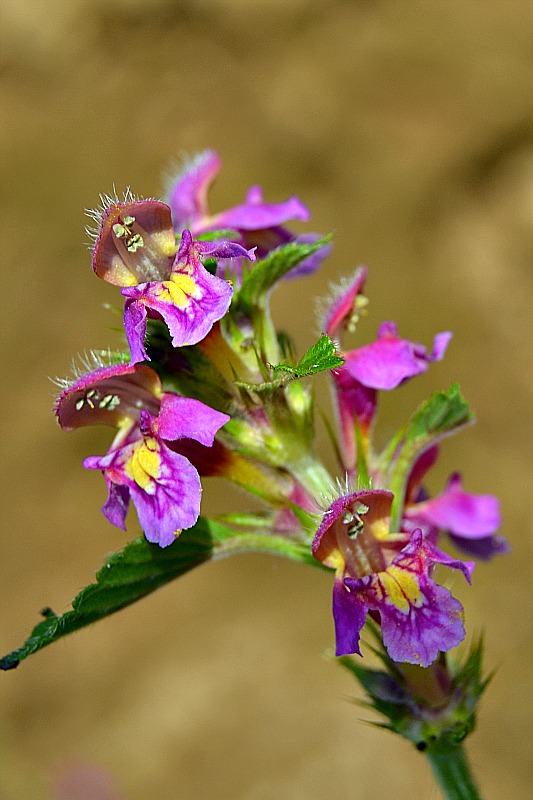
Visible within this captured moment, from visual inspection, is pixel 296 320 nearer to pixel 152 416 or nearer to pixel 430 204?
pixel 430 204

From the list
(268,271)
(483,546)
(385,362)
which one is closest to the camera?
Result: (268,271)

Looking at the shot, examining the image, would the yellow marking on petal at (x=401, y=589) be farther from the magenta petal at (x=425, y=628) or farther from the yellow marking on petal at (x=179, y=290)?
the yellow marking on petal at (x=179, y=290)

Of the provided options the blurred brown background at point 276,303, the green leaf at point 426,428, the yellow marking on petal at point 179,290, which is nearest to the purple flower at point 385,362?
the green leaf at point 426,428

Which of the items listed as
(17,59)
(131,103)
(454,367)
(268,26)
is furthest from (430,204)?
(17,59)

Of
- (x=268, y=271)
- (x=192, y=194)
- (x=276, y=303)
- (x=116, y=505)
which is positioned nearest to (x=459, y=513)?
(x=268, y=271)

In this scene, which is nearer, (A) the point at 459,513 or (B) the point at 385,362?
(B) the point at 385,362

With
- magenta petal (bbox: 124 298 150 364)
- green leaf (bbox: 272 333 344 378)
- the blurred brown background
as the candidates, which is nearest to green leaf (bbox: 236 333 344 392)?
green leaf (bbox: 272 333 344 378)

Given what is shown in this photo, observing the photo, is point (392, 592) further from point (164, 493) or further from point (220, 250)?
point (220, 250)
